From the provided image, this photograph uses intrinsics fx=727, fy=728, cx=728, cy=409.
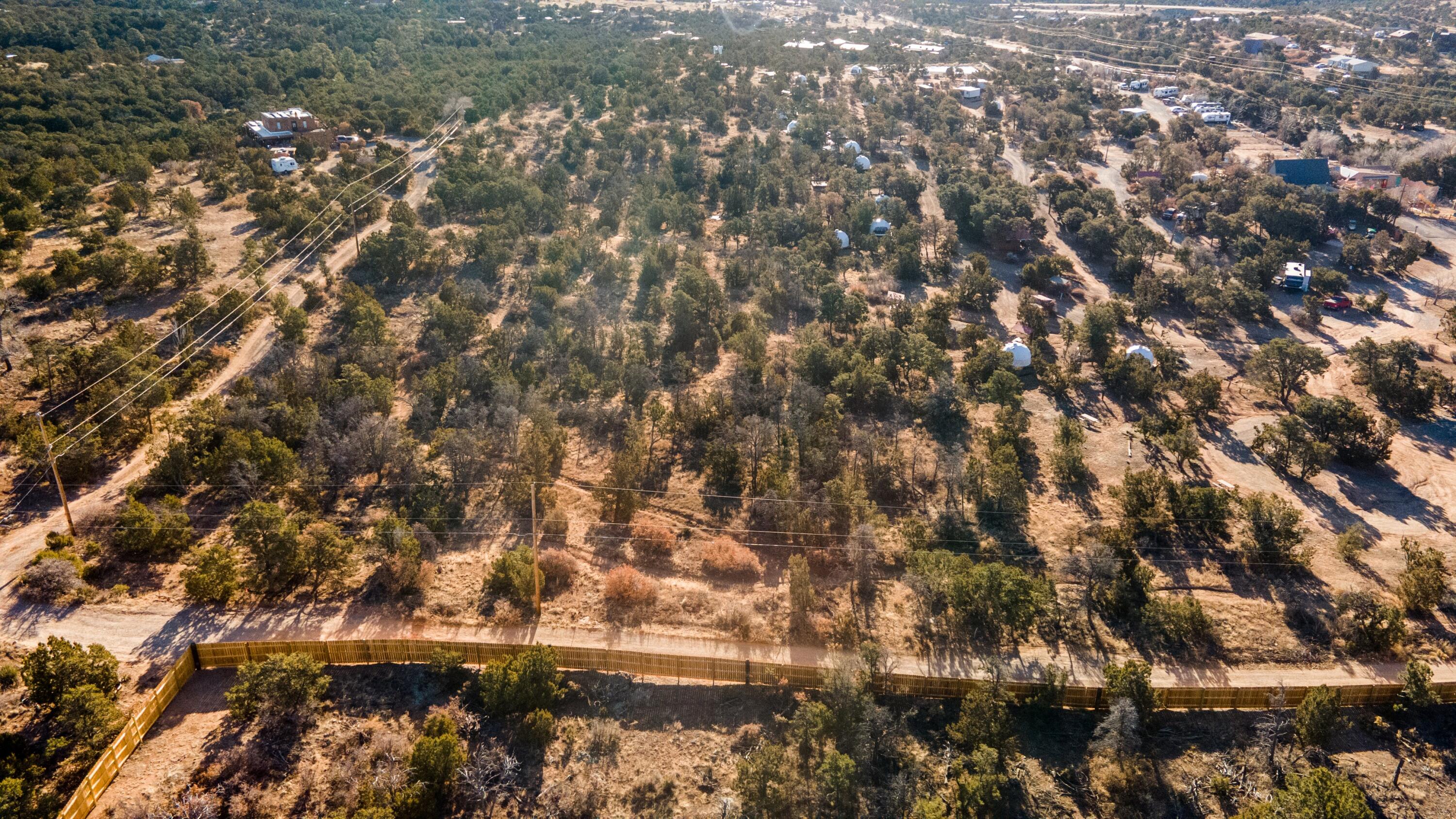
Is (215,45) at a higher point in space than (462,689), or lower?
higher

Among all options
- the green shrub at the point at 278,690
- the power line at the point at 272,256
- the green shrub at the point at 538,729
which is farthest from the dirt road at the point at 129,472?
the green shrub at the point at 538,729

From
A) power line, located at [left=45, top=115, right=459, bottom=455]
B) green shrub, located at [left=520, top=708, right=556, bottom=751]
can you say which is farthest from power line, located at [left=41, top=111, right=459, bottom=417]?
green shrub, located at [left=520, top=708, right=556, bottom=751]

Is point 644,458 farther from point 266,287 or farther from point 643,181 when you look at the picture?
point 643,181

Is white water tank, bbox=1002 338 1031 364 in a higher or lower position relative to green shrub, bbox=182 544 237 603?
lower

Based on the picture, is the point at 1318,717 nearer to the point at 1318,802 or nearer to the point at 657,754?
the point at 1318,802

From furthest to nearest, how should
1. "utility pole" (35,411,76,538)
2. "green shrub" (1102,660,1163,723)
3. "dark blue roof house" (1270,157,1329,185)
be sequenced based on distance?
"dark blue roof house" (1270,157,1329,185) < "utility pole" (35,411,76,538) < "green shrub" (1102,660,1163,723)

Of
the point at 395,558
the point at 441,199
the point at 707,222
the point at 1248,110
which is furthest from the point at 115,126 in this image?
the point at 1248,110

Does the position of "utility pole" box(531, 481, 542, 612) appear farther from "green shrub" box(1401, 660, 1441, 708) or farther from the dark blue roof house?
the dark blue roof house
